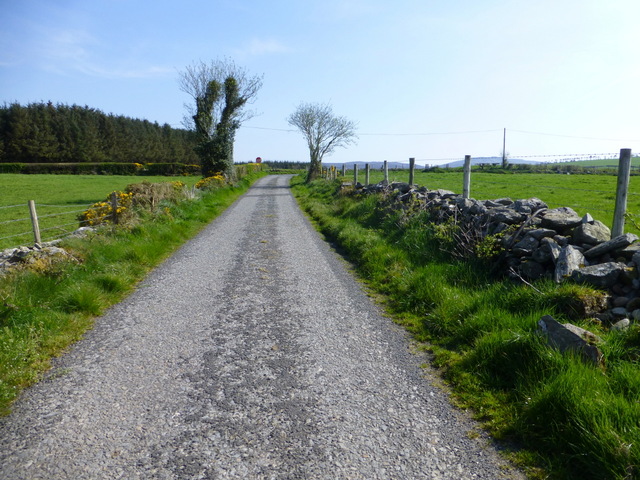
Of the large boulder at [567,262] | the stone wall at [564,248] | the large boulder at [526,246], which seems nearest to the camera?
the stone wall at [564,248]

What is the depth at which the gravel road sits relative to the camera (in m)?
2.96

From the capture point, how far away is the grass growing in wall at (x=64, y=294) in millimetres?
4312

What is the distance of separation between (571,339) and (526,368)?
0.49 metres

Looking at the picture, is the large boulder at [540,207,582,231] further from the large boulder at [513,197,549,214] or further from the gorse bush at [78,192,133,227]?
the gorse bush at [78,192,133,227]

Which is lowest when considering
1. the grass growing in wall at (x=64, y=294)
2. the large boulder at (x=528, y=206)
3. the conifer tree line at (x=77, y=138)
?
the grass growing in wall at (x=64, y=294)

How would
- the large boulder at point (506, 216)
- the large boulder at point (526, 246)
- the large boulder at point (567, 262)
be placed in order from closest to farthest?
the large boulder at point (567, 262), the large boulder at point (526, 246), the large boulder at point (506, 216)

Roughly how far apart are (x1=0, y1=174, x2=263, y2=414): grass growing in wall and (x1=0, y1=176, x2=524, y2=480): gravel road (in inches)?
9.9

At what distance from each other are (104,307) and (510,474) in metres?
5.72

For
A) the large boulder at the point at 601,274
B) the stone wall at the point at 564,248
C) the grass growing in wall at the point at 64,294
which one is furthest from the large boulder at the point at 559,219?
the grass growing in wall at the point at 64,294

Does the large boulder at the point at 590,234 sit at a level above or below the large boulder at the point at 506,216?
below

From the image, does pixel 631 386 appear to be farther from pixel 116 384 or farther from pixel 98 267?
pixel 98 267

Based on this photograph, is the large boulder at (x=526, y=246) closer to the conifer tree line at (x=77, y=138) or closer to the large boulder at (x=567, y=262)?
the large boulder at (x=567, y=262)

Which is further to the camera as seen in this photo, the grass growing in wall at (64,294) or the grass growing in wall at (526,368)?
the grass growing in wall at (64,294)

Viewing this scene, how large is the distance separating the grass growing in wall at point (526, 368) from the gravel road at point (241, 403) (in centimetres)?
32
